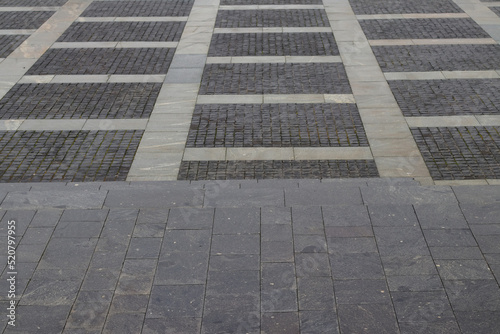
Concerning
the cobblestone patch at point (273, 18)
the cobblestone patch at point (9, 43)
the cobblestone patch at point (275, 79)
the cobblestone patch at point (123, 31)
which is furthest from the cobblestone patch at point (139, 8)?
the cobblestone patch at point (275, 79)

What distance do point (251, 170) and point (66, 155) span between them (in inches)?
126

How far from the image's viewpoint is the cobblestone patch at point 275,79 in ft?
39.8

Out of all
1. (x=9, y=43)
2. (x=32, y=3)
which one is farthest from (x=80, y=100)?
(x=32, y=3)

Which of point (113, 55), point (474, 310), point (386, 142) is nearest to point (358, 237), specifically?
point (474, 310)

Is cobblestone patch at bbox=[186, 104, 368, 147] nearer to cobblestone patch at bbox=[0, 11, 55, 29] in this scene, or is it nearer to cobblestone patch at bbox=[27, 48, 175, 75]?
cobblestone patch at bbox=[27, 48, 175, 75]

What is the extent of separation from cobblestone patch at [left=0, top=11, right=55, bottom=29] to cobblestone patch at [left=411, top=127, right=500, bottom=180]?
36.7 feet

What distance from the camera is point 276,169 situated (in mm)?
9336

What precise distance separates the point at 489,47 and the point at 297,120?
6295mm

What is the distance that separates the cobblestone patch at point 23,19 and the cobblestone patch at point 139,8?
117 cm

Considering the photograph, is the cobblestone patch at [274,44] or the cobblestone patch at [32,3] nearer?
the cobblestone patch at [274,44]

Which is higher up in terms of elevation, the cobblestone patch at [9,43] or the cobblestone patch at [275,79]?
the cobblestone patch at [275,79]

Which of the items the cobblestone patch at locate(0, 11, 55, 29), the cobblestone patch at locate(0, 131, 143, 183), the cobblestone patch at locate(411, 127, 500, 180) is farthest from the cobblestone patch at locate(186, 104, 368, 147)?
the cobblestone patch at locate(0, 11, 55, 29)

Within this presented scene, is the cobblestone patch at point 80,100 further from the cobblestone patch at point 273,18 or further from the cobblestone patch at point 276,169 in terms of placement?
the cobblestone patch at point 273,18

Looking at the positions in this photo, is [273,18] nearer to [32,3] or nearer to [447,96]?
[447,96]
